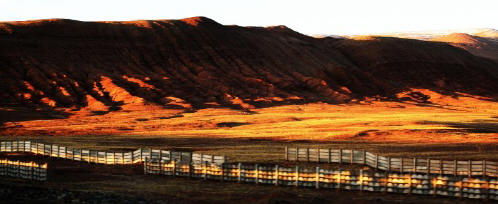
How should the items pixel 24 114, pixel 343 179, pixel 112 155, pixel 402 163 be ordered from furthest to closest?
1. pixel 24 114
2. pixel 112 155
3. pixel 402 163
4. pixel 343 179

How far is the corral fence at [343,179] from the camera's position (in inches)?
1224

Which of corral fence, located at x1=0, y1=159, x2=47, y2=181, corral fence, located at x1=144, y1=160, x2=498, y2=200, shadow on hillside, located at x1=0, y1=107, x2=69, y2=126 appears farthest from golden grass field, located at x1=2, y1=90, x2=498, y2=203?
shadow on hillside, located at x1=0, y1=107, x2=69, y2=126

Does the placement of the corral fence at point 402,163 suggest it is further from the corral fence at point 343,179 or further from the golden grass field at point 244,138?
the corral fence at point 343,179

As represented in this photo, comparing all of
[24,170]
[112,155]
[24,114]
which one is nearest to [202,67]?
[24,114]

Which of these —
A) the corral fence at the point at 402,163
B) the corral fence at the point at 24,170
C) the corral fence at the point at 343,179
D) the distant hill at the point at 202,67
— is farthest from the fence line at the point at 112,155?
the distant hill at the point at 202,67

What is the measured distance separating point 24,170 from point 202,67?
105137 millimetres

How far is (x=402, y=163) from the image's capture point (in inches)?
1577

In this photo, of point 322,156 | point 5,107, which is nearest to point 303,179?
point 322,156

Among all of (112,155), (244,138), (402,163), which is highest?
(402,163)

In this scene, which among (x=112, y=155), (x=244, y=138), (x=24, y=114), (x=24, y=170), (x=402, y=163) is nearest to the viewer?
(x=24, y=170)

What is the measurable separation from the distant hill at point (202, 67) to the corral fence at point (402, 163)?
233 ft

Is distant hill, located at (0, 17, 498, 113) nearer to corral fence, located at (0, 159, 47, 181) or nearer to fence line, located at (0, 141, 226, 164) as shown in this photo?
fence line, located at (0, 141, 226, 164)

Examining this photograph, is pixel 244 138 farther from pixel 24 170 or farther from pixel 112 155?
pixel 24 170

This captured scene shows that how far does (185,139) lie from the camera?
67625 mm
